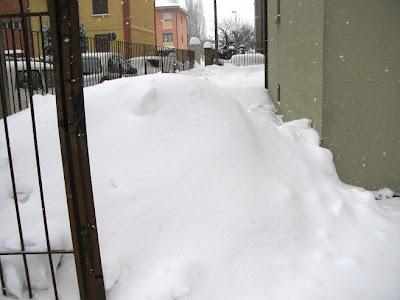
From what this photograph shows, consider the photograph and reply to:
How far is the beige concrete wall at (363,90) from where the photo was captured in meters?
4.40

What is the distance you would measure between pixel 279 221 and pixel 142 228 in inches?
38.4

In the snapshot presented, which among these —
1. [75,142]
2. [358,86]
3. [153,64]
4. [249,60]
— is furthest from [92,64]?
[249,60]

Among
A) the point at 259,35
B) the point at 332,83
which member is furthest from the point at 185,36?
the point at 332,83

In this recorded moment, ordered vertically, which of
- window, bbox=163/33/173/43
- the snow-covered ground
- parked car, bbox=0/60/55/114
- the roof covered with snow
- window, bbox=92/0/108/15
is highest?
the roof covered with snow

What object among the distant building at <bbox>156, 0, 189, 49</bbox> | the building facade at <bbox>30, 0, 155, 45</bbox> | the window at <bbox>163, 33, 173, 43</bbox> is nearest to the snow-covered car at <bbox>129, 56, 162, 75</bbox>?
the building facade at <bbox>30, 0, 155, 45</bbox>

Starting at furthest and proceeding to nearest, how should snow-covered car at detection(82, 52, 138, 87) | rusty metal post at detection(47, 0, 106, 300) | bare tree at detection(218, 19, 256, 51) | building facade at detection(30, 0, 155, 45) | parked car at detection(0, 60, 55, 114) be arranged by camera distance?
bare tree at detection(218, 19, 256, 51) → building facade at detection(30, 0, 155, 45) → snow-covered car at detection(82, 52, 138, 87) → parked car at detection(0, 60, 55, 114) → rusty metal post at detection(47, 0, 106, 300)

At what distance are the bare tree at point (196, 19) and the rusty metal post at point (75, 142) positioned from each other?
75.1 meters

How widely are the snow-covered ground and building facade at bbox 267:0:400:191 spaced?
2.48ft

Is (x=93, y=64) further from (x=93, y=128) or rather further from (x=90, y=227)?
(x=90, y=227)

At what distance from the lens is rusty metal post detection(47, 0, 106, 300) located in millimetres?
2283

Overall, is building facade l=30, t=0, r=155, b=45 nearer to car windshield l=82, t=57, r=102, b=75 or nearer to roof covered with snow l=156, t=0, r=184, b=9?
car windshield l=82, t=57, r=102, b=75

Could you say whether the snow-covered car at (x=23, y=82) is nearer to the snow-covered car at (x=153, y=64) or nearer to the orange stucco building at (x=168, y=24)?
the snow-covered car at (x=153, y=64)

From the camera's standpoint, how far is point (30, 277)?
2.79 metres

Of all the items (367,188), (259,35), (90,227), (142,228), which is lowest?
(367,188)
